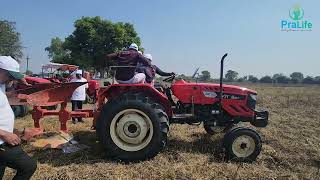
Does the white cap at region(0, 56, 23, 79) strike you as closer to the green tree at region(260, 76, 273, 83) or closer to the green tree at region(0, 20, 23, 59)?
the green tree at region(0, 20, 23, 59)

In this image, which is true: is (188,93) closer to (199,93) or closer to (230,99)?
(199,93)

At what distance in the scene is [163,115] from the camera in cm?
682

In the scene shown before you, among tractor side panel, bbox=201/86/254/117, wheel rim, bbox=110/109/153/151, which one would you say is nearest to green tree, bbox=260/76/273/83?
tractor side panel, bbox=201/86/254/117

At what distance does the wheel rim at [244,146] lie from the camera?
701 cm

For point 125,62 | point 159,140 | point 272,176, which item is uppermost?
point 125,62

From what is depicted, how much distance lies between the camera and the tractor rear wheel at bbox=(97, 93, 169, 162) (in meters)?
6.75

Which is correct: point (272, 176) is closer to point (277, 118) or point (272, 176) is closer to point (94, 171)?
point (94, 171)

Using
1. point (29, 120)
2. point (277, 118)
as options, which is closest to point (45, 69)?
point (29, 120)

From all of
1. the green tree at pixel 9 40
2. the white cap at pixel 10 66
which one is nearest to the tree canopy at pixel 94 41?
the green tree at pixel 9 40

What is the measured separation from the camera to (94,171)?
605cm

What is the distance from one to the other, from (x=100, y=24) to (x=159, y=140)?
1134 inches

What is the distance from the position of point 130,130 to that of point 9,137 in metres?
3.16

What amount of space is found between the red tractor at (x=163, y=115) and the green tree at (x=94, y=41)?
2600cm

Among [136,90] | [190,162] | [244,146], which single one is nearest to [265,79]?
[244,146]
